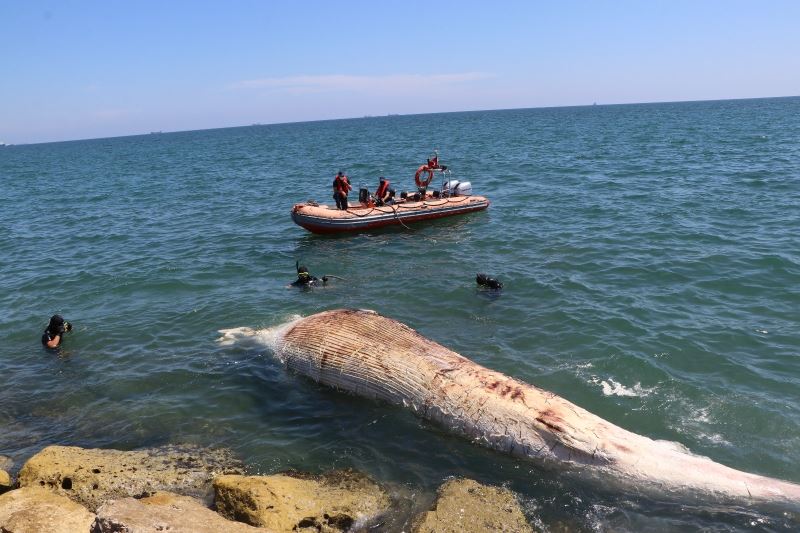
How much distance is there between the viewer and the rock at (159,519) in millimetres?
4785

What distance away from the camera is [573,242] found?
1812cm

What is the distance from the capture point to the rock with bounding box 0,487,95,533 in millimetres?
5410

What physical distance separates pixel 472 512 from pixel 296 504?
197cm

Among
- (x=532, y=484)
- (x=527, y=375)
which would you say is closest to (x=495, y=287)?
(x=527, y=375)

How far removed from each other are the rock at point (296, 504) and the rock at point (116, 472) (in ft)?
2.94

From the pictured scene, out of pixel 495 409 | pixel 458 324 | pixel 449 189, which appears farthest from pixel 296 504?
pixel 449 189

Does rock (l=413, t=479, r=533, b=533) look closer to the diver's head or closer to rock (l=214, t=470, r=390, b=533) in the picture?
rock (l=214, t=470, r=390, b=533)

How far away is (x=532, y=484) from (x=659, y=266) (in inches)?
401

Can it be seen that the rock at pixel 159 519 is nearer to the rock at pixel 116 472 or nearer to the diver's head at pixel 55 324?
the rock at pixel 116 472

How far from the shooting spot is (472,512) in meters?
6.30

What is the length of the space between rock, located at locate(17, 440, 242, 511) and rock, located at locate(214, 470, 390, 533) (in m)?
0.89

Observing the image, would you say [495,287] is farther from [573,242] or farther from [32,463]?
[32,463]

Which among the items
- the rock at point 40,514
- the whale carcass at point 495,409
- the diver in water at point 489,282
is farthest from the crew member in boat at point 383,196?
the rock at point 40,514

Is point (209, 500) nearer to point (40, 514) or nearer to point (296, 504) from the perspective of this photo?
point (296, 504)
